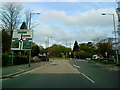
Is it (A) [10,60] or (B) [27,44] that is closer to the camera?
(B) [27,44]

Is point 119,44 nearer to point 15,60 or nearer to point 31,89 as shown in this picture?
point 15,60

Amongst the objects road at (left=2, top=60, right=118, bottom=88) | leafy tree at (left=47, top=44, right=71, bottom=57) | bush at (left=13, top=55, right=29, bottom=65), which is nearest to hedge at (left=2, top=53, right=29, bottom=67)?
bush at (left=13, top=55, right=29, bottom=65)

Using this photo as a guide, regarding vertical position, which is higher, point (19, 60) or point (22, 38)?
point (22, 38)

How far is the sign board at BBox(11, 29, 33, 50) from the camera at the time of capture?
2944 centimetres

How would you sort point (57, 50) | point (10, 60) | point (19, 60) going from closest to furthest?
point (10, 60)
point (19, 60)
point (57, 50)

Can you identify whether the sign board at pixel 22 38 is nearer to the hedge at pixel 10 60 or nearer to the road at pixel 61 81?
the hedge at pixel 10 60

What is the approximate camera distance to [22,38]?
2956 cm

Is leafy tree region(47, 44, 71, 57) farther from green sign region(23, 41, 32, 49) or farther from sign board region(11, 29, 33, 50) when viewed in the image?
sign board region(11, 29, 33, 50)

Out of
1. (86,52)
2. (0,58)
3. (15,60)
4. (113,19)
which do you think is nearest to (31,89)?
(0,58)

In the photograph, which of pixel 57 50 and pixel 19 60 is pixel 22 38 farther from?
Answer: pixel 57 50

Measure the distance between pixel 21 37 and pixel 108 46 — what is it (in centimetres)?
3964

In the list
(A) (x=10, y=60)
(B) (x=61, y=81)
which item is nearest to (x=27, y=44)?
(A) (x=10, y=60)

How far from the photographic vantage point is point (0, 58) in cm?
2550

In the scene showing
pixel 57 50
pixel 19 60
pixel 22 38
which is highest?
pixel 22 38
